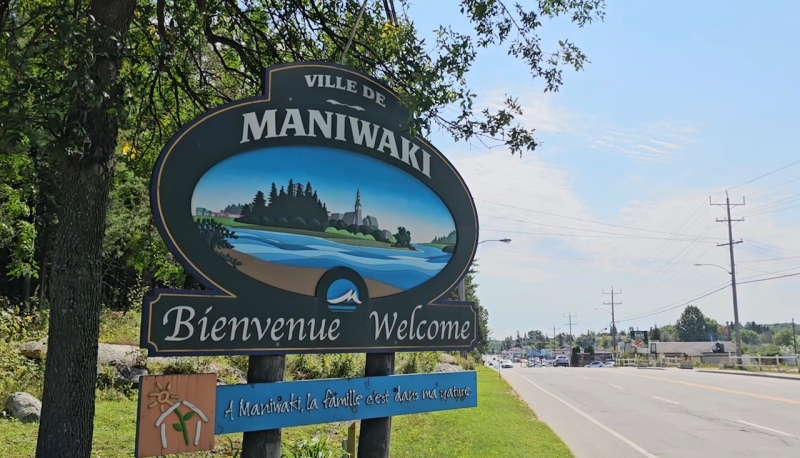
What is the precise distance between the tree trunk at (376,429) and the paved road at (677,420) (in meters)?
4.81

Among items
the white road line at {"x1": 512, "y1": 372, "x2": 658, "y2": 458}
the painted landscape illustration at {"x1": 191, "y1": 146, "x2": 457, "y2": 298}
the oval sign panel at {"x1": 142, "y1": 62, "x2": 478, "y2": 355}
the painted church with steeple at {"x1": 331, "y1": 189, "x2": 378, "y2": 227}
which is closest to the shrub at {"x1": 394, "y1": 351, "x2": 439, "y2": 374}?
the white road line at {"x1": 512, "y1": 372, "x2": 658, "y2": 458}

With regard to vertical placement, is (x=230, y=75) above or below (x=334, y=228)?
above

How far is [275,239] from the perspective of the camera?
15.2 feet

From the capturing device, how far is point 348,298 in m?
5.00

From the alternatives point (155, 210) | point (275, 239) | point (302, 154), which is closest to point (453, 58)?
point (302, 154)

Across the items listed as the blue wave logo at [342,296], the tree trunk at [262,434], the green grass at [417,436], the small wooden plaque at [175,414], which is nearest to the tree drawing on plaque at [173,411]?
the small wooden plaque at [175,414]

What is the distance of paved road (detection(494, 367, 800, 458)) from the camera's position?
1041 centimetres

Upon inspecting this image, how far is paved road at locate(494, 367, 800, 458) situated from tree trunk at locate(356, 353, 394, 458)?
481 centimetres

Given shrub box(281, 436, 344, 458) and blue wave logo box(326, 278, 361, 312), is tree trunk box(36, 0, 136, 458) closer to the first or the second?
blue wave logo box(326, 278, 361, 312)

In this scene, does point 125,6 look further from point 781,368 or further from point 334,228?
point 781,368

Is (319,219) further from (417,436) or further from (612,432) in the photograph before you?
(612,432)

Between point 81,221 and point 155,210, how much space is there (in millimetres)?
639

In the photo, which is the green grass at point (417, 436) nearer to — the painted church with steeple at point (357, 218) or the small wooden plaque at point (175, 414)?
the small wooden plaque at point (175, 414)

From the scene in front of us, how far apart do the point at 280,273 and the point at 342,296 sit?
0.58 metres
